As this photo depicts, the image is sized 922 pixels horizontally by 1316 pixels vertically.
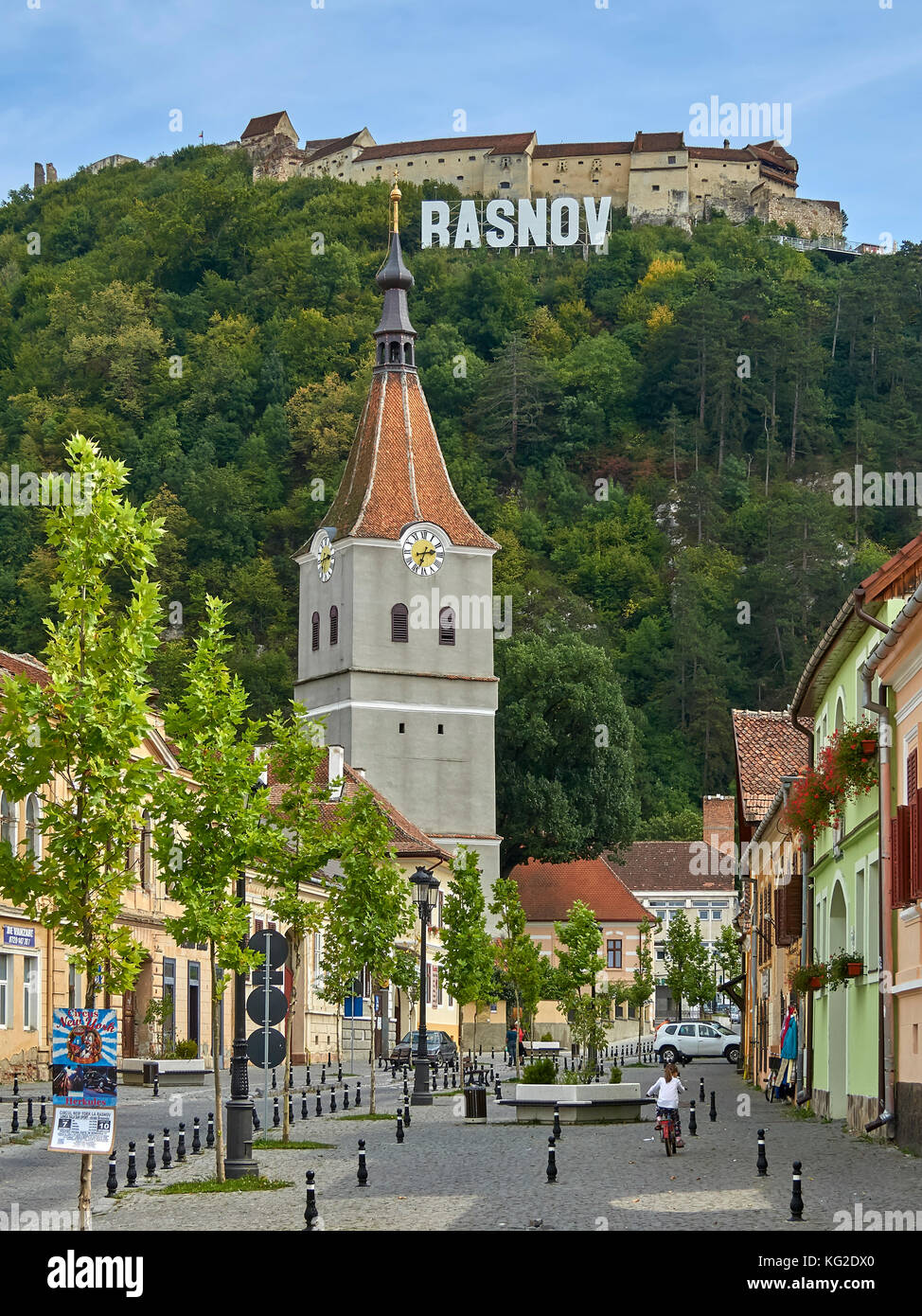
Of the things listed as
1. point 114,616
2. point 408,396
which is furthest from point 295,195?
point 114,616

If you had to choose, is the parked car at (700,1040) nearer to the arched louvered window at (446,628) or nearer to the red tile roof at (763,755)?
the red tile roof at (763,755)

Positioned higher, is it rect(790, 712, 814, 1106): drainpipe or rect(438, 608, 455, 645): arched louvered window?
rect(438, 608, 455, 645): arched louvered window

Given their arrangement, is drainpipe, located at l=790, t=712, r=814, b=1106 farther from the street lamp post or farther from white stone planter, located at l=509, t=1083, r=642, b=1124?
the street lamp post

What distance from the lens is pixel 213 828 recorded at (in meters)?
22.4

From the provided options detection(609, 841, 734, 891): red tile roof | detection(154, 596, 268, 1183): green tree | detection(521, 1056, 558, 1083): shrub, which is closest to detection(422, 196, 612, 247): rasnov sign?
detection(609, 841, 734, 891): red tile roof

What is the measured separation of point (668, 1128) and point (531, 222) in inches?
6340

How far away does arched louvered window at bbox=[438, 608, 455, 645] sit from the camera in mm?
87188

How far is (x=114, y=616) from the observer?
19.3 m

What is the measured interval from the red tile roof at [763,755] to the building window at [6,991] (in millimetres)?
16801

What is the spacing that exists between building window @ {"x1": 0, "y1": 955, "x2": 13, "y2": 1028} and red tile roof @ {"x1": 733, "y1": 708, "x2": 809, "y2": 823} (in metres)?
16.8

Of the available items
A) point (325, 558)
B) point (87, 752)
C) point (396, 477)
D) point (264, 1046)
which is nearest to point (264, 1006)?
point (264, 1046)

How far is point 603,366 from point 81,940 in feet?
454

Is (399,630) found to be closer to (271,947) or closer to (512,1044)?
(512,1044)

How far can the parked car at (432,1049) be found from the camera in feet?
186
